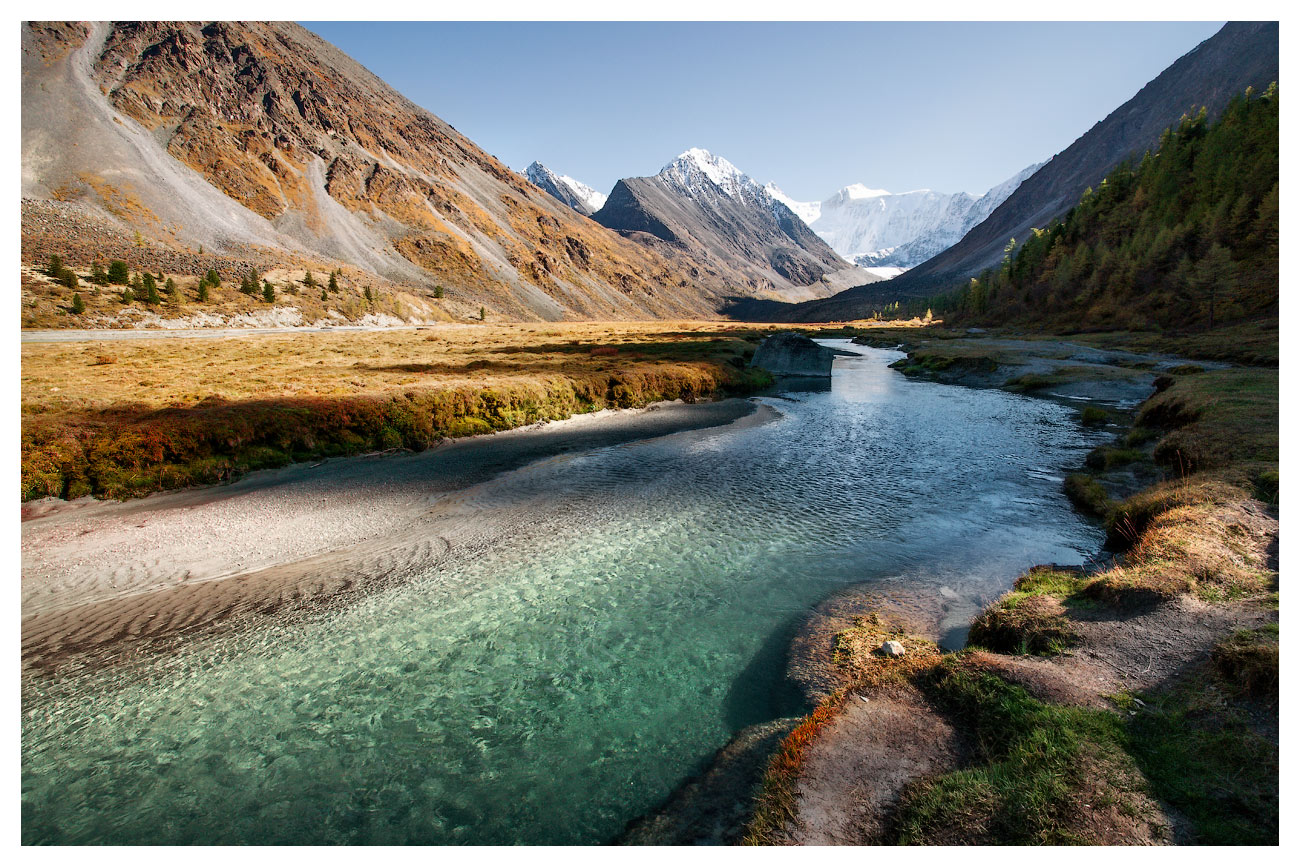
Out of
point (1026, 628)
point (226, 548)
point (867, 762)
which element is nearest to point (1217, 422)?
point (1026, 628)

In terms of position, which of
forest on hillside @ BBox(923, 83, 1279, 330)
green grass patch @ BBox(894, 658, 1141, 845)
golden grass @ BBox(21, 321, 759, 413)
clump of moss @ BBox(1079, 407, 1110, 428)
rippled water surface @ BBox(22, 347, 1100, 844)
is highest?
forest on hillside @ BBox(923, 83, 1279, 330)

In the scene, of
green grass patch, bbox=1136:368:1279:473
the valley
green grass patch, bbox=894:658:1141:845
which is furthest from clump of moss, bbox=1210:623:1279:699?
green grass patch, bbox=1136:368:1279:473

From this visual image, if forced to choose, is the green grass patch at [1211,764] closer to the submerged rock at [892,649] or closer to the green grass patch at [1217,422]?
the submerged rock at [892,649]

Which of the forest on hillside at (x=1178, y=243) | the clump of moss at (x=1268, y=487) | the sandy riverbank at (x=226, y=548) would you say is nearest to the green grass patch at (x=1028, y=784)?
the clump of moss at (x=1268, y=487)

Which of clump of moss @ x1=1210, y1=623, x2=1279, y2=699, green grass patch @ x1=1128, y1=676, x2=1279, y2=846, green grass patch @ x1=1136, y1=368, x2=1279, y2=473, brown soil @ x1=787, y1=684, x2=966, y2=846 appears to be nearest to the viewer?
green grass patch @ x1=1128, y1=676, x2=1279, y2=846

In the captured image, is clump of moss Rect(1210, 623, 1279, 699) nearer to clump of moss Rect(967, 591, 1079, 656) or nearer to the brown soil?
clump of moss Rect(967, 591, 1079, 656)

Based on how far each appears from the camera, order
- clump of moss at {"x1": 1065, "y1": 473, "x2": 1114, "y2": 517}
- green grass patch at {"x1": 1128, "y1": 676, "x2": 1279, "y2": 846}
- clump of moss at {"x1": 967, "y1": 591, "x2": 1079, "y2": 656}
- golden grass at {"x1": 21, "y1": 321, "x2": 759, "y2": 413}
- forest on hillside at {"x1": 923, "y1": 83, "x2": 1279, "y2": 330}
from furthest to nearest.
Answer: forest on hillside at {"x1": 923, "y1": 83, "x2": 1279, "y2": 330} < golden grass at {"x1": 21, "y1": 321, "x2": 759, "y2": 413} < clump of moss at {"x1": 1065, "y1": 473, "x2": 1114, "y2": 517} < clump of moss at {"x1": 967, "y1": 591, "x2": 1079, "y2": 656} < green grass patch at {"x1": 1128, "y1": 676, "x2": 1279, "y2": 846}
